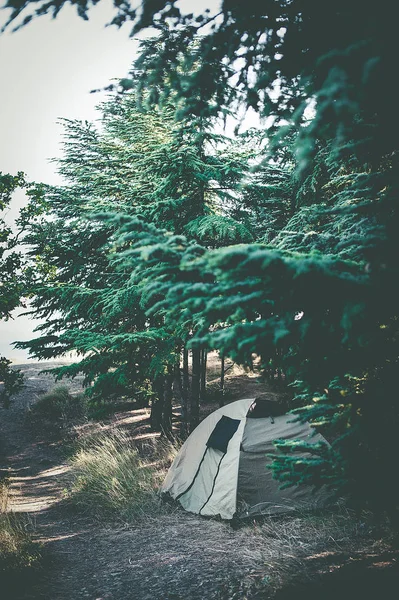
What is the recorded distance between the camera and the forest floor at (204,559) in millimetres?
3879

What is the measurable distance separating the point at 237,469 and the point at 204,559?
6.07 feet

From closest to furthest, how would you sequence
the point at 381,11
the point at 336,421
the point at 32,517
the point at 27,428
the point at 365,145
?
the point at 381,11 < the point at 336,421 < the point at 365,145 < the point at 32,517 < the point at 27,428

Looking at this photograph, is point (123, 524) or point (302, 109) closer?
point (302, 109)

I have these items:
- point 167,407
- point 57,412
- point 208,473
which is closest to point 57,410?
point 57,412

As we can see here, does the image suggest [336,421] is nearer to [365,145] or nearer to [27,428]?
[365,145]

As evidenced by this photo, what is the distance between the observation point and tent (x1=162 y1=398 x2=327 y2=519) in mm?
6516

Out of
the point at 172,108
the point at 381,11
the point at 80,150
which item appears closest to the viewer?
the point at 381,11

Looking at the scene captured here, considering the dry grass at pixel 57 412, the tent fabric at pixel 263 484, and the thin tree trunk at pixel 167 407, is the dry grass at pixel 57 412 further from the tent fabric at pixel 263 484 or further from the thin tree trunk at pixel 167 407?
the tent fabric at pixel 263 484

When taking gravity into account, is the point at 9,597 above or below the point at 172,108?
below

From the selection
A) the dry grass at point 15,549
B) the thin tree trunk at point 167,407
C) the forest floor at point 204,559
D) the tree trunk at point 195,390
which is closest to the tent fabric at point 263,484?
the forest floor at point 204,559

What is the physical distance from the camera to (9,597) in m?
4.36

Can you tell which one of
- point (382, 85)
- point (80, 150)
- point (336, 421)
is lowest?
point (336, 421)

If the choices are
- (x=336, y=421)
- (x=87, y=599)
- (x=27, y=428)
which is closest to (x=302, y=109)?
(x=336, y=421)

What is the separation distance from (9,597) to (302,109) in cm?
628
